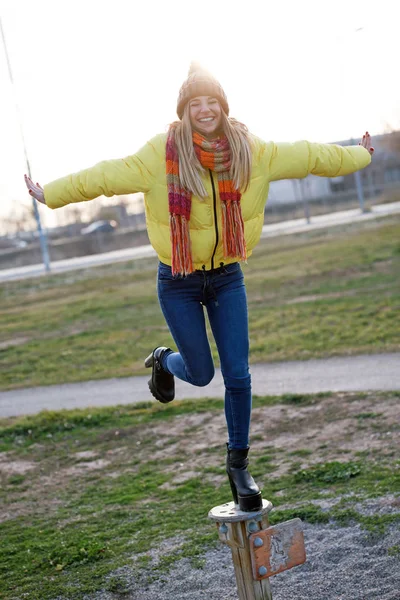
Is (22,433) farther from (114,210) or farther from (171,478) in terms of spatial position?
(114,210)

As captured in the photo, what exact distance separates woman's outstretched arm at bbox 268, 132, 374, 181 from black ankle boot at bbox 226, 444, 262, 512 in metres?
1.55

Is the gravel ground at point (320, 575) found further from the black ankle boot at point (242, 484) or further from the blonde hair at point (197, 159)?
the blonde hair at point (197, 159)

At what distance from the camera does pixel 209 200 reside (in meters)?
4.61

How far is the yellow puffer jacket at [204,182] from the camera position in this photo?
→ 4.57m

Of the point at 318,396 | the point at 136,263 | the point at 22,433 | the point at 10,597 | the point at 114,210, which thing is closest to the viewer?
the point at 10,597

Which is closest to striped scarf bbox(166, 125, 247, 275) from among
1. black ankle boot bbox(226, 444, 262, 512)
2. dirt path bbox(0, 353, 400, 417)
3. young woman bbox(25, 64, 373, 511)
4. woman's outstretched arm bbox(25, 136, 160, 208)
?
young woman bbox(25, 64, 373, 511)

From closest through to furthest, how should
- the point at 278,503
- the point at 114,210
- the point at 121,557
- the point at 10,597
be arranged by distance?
1. the point at 10,597
2. the point at 121,557
3. the point at 278,503
4. the point at 114,210

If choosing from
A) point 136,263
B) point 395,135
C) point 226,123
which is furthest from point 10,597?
point 395,135

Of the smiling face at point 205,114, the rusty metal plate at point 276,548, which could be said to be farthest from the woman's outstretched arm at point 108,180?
the rusty metal plate at point 276,548

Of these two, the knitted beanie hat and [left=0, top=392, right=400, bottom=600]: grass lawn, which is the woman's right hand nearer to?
the knitted beanie hat

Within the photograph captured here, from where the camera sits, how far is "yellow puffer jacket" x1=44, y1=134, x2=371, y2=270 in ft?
15.0

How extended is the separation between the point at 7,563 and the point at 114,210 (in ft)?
202

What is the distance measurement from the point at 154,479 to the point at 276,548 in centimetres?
302

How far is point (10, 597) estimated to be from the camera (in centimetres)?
545
